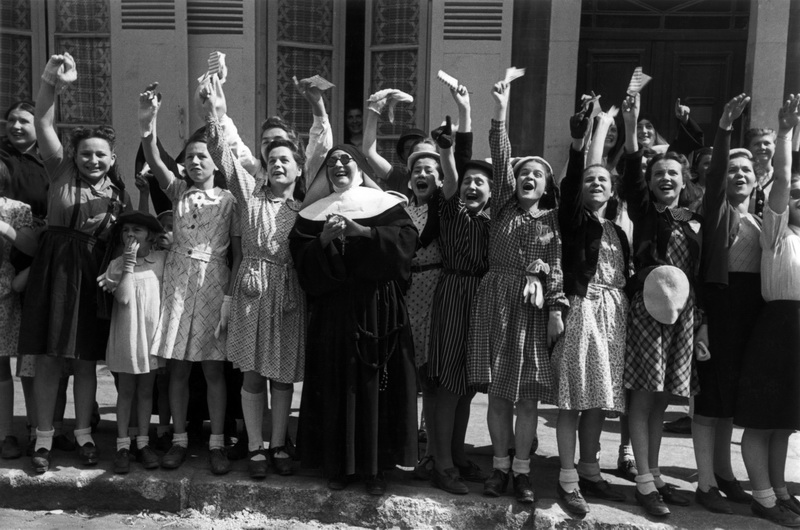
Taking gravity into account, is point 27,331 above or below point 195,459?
above

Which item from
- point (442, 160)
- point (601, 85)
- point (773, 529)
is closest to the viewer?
point (773, 529)

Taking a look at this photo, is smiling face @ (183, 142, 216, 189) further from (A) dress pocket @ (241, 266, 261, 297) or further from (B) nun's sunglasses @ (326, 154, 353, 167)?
(B) nun's sunglasses @ (326, 154, 353, 167)

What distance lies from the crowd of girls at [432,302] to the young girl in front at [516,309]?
12mm

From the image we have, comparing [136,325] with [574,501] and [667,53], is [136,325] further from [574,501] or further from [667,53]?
[667,53]

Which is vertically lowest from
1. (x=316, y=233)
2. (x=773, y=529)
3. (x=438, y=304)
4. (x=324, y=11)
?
(x=773, y=529)

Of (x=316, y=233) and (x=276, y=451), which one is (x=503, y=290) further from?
(x=276, y=451)

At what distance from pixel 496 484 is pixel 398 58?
514 cm

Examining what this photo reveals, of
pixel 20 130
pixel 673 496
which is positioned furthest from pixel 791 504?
pixel 20 130

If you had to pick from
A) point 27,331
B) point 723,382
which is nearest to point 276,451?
point 27,331

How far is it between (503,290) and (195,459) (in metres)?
2.00

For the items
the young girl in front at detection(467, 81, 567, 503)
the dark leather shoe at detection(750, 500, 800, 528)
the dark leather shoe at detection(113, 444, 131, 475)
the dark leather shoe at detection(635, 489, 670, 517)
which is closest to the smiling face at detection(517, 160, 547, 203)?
the young girl in front at detection(467, 81, 567, 503)

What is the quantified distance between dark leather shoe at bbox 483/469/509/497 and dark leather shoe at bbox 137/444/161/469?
5.89 feet

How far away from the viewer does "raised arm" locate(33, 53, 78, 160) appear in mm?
4223

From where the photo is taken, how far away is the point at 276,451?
171 inches
